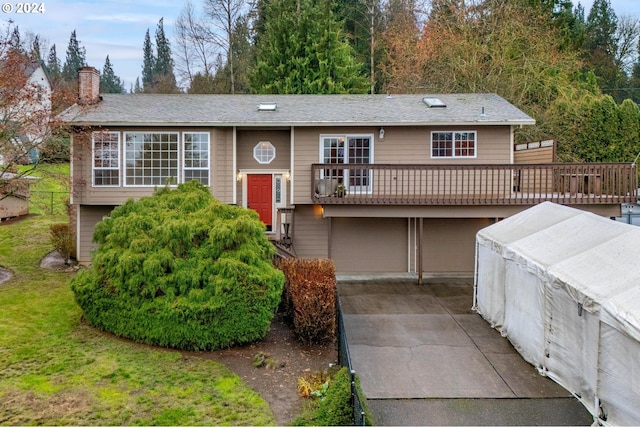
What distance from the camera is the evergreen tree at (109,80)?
59819 mm

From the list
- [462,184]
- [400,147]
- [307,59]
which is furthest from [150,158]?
[307,59]

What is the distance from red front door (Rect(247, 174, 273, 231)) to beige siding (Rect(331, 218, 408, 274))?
2207mm

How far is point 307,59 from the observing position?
23641 millimetres

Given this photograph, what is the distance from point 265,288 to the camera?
7688mm

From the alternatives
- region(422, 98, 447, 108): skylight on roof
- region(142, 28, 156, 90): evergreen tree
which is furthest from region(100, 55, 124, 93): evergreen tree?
region(422, 98, 447, 108): skylight on roof

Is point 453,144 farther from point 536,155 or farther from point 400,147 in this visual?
point 536,155

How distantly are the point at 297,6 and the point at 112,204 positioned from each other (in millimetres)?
19769

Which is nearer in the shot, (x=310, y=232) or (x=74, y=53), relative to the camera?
(x=310, y=232)

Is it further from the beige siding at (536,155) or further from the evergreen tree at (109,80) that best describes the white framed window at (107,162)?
the evergreen tree at (109,80)

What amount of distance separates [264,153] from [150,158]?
11.2 feet

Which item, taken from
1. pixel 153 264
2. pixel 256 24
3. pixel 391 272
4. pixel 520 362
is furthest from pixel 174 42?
pixel 520 362

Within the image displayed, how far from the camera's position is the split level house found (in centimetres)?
1189

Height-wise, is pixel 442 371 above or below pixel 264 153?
below

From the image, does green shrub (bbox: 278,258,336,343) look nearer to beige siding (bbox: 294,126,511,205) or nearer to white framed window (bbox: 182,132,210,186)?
beige siding (bbox: 294,126,511,205)
